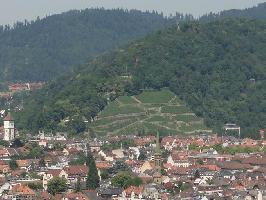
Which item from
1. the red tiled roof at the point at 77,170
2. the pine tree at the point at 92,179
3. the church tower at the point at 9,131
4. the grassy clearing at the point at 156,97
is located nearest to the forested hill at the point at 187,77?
the grassy clearing at the point at 156,97

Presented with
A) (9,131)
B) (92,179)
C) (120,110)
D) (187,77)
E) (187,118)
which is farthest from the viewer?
(187,77)

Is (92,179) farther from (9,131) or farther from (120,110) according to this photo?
(120,110)

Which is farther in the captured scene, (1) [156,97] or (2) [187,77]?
(2) [187,77]

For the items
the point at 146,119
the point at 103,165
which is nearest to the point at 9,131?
the point at 146,119

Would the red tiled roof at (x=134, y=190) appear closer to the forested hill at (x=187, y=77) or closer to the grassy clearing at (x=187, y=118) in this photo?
the forested hill at (x=187, y=77)

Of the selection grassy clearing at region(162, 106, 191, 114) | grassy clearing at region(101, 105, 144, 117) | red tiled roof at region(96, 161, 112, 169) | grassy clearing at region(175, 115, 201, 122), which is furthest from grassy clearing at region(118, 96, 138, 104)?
red tiled roof at region(96, 161, 112, 169)

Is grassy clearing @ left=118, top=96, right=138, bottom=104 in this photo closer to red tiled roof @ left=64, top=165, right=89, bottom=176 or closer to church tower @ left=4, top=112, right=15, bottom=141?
church tower @ left=4, top=112, right=15, bottom=141

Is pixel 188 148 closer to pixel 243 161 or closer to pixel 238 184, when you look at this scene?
pixel 243 161
